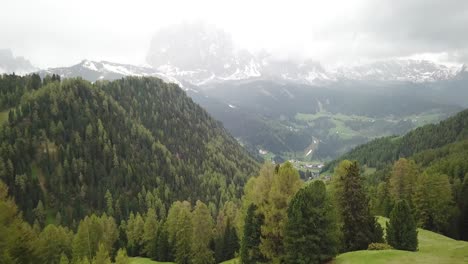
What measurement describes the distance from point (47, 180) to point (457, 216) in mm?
167583

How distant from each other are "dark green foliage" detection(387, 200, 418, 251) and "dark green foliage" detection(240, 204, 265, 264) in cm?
1925

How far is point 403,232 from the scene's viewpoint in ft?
184

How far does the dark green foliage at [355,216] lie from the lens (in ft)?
197

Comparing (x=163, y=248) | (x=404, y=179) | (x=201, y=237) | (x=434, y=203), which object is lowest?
(x=163, y=248)

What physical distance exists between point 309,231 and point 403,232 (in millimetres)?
14646

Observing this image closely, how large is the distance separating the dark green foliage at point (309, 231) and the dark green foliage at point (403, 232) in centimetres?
972

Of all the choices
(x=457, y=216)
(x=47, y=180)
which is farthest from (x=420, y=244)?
(x=47, y=180)

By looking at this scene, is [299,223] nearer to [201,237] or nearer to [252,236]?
[252,236]

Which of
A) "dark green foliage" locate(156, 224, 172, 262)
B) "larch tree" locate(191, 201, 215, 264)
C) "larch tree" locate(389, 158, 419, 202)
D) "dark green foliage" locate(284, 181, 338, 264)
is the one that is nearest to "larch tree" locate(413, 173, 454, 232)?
"larch tree" locate(389, 158, 419, 202)

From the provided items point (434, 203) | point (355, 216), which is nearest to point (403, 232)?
point (355, 216)

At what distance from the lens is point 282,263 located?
5609 cm

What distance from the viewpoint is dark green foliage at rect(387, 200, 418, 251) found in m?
55.8

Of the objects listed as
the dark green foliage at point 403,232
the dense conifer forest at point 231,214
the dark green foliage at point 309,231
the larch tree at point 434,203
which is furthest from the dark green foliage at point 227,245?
the dark green foliage at point 403,232

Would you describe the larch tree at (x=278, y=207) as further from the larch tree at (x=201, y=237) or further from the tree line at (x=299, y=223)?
the larch tree at (x=201, y=237)
